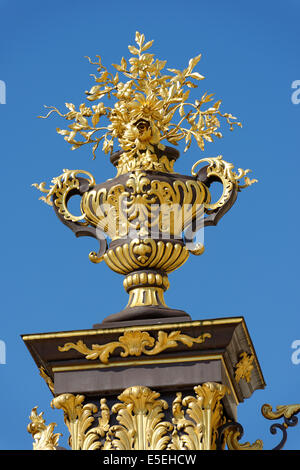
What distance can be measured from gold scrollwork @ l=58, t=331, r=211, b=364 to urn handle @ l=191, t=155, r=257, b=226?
1482 mm

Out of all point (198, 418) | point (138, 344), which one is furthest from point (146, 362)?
point (198, 418)

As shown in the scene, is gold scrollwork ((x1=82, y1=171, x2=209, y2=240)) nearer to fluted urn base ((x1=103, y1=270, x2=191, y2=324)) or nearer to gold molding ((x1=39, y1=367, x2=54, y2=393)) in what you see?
fluted urn base ((x1=103, y1=270, x2=191, y2=324))

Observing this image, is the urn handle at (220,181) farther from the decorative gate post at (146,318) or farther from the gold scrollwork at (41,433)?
the gold scrollwork at (41,433)

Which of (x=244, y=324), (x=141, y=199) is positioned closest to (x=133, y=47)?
(x=141, y=199)

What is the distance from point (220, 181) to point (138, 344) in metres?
1.96

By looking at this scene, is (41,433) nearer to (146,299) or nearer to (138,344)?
(138,344)

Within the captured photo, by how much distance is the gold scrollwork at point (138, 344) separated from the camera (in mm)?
12055

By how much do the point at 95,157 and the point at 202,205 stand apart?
1201 millimetres

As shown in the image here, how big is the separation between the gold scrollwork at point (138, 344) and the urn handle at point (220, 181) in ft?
4.86

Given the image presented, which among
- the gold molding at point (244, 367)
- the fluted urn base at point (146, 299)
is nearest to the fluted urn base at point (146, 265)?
the fluted urn base at point (146, 299)

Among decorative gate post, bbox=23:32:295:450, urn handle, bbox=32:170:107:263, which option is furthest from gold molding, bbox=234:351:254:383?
urn handle, bbox=32:170:107:263

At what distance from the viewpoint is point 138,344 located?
1214 cm
